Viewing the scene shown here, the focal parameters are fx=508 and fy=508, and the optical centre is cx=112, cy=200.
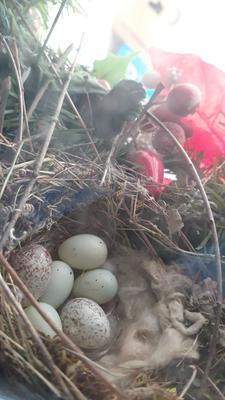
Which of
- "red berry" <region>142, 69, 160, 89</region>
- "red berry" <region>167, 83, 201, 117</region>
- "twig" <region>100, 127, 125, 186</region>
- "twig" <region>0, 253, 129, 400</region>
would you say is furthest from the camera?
"red berry" <region>142, 69, 160, 89</region>

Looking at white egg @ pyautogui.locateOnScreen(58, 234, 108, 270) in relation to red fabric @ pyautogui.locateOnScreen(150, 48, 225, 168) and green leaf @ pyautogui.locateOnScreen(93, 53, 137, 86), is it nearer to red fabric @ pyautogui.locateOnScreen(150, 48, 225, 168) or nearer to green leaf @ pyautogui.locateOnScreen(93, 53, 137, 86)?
red fabric @ pyautogui.locateOnScreen(150, 48, 225, 168)

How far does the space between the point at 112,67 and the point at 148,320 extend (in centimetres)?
46

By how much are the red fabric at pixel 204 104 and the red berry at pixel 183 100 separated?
0.06 ft

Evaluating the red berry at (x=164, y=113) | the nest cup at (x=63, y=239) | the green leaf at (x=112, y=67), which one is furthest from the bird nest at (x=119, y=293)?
the green leaf at (x=112, y=67)

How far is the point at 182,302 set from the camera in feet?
2.00

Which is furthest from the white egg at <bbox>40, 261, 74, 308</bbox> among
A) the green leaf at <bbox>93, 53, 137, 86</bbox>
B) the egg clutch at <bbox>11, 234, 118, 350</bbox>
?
the green leaf at <bbox>93, 53, 137, 86</bbox>

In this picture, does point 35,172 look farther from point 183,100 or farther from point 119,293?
point 183,100

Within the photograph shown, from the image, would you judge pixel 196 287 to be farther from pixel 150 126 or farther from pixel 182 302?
pixel 150 126

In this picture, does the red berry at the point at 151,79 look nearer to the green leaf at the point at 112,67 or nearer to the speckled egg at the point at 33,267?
the green leaf at the point at 112,67

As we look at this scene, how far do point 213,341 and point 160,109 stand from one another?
1.23 ft

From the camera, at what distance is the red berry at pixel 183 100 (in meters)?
0.77

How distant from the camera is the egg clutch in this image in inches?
22.1

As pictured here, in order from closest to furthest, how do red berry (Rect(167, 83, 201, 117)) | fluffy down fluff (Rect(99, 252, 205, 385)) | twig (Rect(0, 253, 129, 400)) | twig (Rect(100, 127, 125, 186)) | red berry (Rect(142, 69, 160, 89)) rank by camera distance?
twig (Rect(0, 253, 129, 400)) < fluffy down fluff (Rect(99, 252, 205, 385)) < twig (Rect(100, 127, 125, 186)) < red berry (Rect(167, 83, 201, 117)) < red berry (Rect(142, 69, 160, 89))

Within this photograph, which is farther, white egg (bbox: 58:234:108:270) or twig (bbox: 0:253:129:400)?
white egg (bbox: 58:234:108:270)
